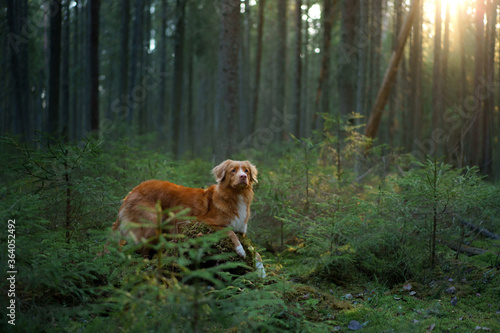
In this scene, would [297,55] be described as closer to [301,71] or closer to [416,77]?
[301,71]

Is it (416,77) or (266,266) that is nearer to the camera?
(266,266)

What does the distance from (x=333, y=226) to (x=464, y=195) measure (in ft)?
6.08

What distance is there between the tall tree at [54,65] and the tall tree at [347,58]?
10.2 metres

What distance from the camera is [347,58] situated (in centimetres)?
1328

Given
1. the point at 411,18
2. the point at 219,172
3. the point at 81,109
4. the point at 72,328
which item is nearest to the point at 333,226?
the point at 219,172

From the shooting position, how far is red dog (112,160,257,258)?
5.11 m

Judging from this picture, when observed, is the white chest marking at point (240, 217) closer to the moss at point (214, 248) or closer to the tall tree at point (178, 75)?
the moss at point (214, 248)

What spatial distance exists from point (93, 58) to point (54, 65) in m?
1.68

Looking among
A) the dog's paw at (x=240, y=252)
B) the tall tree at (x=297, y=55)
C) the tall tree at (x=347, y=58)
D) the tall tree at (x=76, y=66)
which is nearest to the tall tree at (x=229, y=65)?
the tall tree at (x=347, y=58)

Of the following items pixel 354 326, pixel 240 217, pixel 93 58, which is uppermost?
pixel 93 58

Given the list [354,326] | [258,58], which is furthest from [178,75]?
[354,326]

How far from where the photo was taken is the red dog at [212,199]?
511cm

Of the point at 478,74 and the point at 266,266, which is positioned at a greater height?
the point at 478,74

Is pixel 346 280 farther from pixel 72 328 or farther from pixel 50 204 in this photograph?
pixel 50 204
